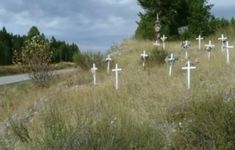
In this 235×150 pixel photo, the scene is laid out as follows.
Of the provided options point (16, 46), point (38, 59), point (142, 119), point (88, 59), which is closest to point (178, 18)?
point (88, 59)

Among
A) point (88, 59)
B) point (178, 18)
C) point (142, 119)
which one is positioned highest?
point (178, 18)

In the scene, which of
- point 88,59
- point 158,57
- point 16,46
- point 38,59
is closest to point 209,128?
point 158,57

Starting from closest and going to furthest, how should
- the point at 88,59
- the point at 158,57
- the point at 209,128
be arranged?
the point at 209,128, the point at 158,57, the point at 88,59

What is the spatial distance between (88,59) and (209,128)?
17.8 m

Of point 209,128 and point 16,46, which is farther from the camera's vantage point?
point 16,46

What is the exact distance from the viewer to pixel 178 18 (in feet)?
119

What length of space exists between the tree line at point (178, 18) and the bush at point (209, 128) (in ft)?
86.5

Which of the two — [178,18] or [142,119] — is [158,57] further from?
[178,18]

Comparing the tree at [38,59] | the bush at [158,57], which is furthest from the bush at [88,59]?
the bush at [158,57]

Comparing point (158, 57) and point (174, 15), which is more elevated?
point (174, 15)

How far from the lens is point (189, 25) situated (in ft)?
113

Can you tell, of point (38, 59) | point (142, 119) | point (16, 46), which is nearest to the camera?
point (142, 119)

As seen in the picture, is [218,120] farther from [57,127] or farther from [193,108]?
[57,127]

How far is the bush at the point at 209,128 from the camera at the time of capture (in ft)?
22.0
